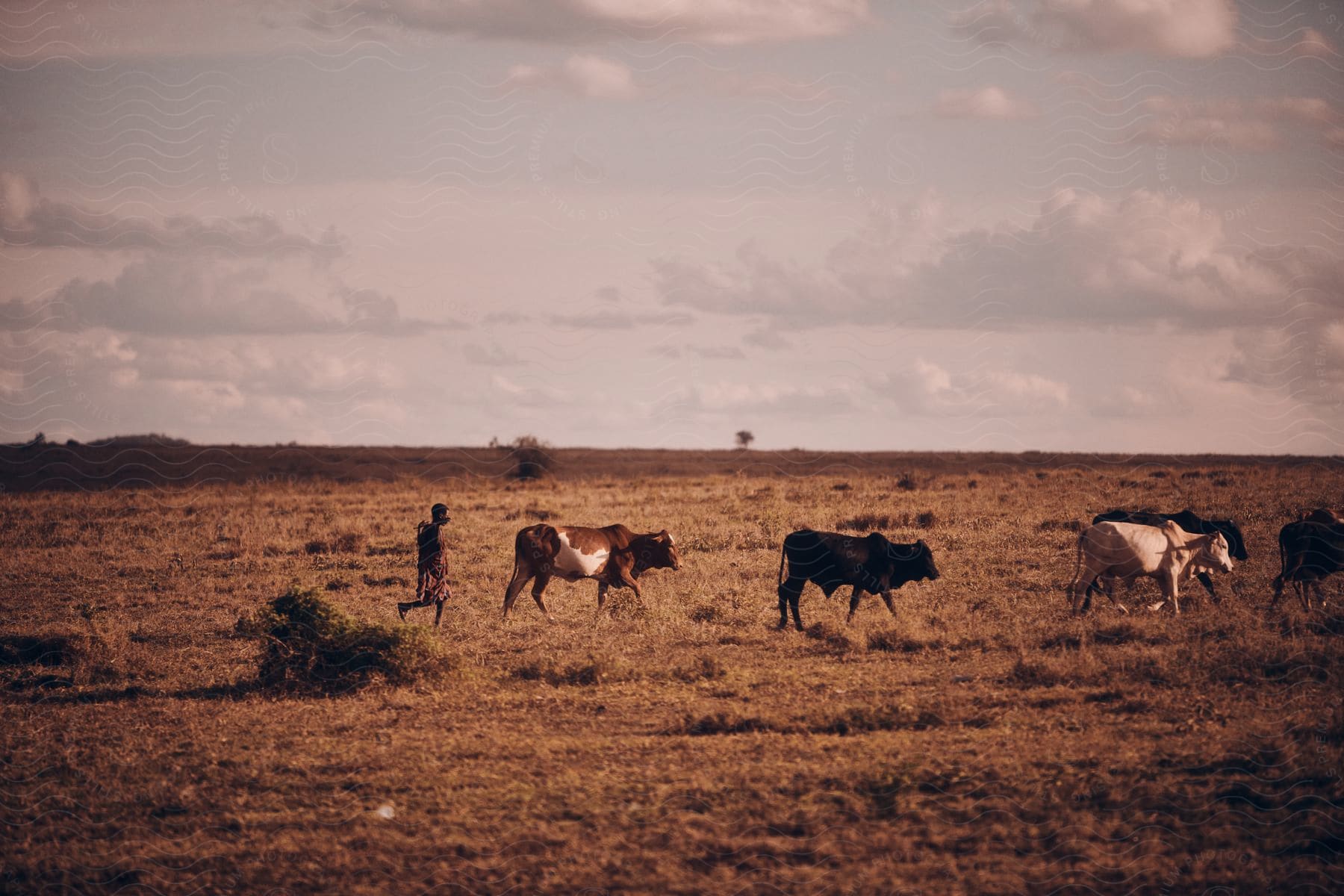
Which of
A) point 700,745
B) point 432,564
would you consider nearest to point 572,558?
point 432,564

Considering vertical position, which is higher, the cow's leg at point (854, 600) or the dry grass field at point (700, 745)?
the cow's leg at point (854, 600)

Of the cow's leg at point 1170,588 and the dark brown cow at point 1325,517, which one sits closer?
the cow's leg at point 1170,588

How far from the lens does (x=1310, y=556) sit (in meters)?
15.1

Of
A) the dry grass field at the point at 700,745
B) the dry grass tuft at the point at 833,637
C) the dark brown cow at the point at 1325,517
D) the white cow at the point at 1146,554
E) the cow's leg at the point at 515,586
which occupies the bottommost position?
the dry grass field at the point at 700,745

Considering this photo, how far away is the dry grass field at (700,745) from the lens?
766 centimetres

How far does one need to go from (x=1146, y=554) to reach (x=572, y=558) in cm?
790

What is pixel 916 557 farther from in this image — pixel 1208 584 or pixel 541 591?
pixel 541 591

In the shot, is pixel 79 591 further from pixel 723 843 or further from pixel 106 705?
pixel 723 843

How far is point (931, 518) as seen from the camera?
84.3 ft

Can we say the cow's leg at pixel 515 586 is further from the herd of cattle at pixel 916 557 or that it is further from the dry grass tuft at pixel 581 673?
the dry grass tuft at pixel 581 673

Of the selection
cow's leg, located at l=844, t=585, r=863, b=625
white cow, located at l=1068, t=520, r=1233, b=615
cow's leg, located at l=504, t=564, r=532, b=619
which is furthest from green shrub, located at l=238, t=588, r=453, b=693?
white cow, located at l=1068, t=520, r=1233, b=615

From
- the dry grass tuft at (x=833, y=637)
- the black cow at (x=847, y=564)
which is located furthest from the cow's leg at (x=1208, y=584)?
the dry grass tuft at (x=833, y=637)

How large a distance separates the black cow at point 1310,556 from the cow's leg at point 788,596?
246 inches

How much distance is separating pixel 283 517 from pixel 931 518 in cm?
1773
